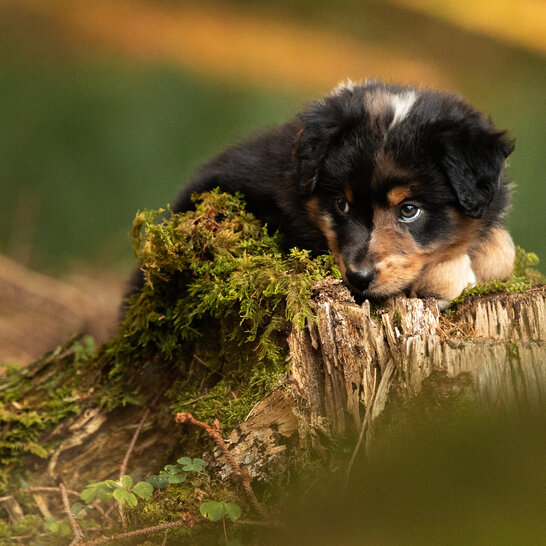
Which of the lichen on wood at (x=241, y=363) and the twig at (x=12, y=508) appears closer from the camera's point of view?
the lichen on wood at (x=241, y=363)

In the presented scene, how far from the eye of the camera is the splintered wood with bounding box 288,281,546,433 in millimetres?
2268

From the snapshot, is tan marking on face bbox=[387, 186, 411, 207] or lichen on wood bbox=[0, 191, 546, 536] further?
tan marking on face bbox=[387, 186, 411, 207]

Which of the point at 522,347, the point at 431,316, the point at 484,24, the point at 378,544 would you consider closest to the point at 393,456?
the point at 378,544

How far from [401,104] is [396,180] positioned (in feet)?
1.60

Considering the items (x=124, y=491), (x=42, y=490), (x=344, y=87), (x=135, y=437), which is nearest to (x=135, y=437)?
(x=135, y=437)

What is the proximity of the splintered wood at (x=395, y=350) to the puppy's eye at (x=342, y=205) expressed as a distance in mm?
626

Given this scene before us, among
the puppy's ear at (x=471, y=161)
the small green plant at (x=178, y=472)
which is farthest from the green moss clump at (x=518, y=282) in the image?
the small green plant at (x=178, y=472)

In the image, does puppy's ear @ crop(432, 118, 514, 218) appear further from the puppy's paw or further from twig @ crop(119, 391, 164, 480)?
twig @ crop(119, 391, 164, 480)

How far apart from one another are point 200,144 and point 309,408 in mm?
5906

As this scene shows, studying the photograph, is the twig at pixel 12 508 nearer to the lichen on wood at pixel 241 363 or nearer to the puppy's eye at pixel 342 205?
the lichen on wood at pixel 241 363

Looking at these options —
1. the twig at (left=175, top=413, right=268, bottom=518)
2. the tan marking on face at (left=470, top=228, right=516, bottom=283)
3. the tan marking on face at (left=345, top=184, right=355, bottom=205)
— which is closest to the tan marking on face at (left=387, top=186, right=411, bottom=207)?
the tan marking on face at (left=345, top=184, right=355, bottom=205)

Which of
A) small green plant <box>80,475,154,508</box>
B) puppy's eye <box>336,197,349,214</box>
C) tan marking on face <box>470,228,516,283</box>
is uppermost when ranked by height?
puppy's eye <box>336,197,349,214</box>

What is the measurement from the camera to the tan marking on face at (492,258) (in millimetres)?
3527

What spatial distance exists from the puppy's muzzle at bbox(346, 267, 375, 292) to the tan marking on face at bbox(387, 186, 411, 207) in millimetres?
392
